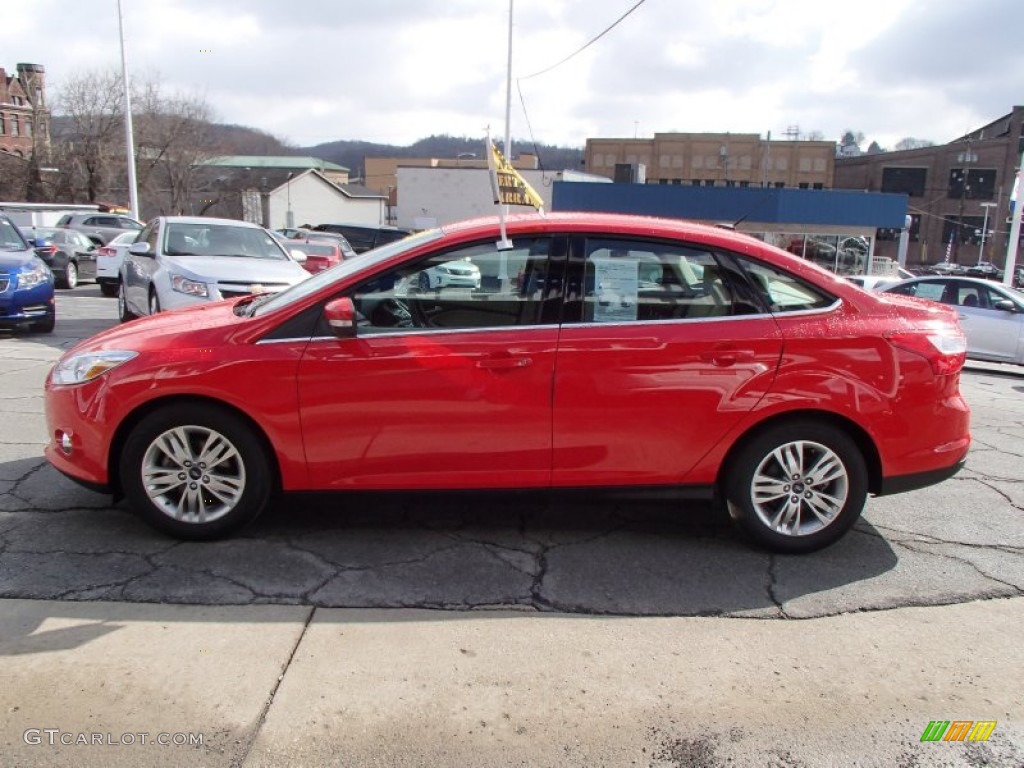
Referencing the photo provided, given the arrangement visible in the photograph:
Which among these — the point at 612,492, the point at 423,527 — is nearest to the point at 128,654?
the point at 423,527

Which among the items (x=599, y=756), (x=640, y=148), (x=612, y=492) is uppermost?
(x=640, y=148)

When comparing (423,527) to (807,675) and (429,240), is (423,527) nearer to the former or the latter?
(429,240)

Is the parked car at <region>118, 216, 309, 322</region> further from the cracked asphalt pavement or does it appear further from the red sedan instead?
the red sedan

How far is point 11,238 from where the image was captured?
10.8 metres

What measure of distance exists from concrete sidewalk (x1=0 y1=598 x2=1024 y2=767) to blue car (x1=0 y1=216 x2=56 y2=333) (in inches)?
317

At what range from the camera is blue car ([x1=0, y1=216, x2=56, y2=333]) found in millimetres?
9797

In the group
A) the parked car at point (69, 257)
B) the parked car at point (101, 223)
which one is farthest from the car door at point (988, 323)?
the parked car at point (101, 223)

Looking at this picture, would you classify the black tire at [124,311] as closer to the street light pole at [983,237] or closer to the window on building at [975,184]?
the street light pole at [983,237]

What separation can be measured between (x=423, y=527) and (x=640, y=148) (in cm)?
9447

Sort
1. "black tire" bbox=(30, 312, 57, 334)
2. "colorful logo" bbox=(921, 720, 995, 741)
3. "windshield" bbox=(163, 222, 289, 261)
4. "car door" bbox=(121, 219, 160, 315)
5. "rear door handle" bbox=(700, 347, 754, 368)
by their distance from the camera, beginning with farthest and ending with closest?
"black tire" bbox=(30, 312, 57, 334) < "windshield" bbox=(163, 222, 289, 261) < "car door" bbox=(121, 219, 160, 315) < "rear door handle" bbox=(700, 347, 754, 368) < "colorful logo" bbox=(921, 720, 995, 741)

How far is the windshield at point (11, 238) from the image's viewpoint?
10.6m

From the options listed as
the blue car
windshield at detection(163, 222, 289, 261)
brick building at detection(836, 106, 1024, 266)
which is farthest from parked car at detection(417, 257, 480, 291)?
brick building at detection(836, 106, 1024, 266)

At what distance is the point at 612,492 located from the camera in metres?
3.89

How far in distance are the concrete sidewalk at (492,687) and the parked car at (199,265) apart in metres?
5.43
